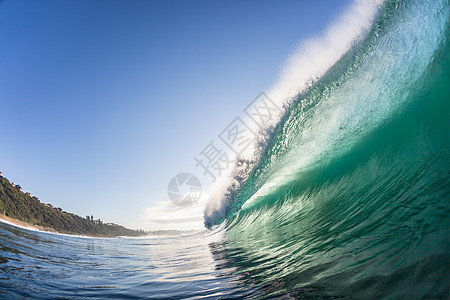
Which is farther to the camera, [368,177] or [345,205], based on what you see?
[368,177]

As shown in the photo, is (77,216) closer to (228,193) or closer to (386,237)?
(228,193)

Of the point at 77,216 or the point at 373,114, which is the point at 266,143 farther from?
the point at 77,216

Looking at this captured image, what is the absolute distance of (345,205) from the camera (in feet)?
13.6

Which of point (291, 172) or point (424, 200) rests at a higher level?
point (291, 172)

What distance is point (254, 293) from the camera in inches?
69.8

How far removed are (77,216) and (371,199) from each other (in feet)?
159

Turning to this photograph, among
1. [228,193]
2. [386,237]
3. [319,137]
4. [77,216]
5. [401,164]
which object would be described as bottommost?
[401,164]

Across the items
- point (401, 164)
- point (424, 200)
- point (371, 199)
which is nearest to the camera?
point (424, 200)

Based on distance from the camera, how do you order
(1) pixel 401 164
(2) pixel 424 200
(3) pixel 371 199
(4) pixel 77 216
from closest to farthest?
(2) pixel 424 200 < (3) pixel 371 199 < (1) pixel 401 164 < (4) pixel 77 216

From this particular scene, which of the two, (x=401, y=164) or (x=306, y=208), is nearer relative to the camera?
(x=401, y=164)

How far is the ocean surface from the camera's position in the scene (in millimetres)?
1812

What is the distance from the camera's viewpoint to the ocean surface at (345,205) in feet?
5.94

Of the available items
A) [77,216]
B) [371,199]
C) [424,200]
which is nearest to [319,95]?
[371,199]

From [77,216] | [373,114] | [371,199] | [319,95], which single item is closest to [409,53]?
[373,114]
